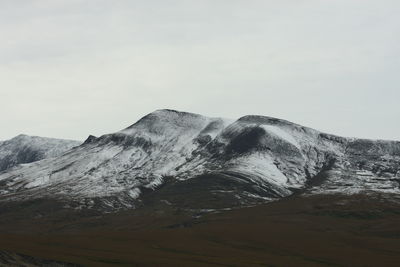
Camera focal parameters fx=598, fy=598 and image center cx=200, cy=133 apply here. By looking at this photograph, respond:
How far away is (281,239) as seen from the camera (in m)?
150

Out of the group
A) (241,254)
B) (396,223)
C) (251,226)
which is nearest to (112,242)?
(241,254)

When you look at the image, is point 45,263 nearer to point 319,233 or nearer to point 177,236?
point 177,236

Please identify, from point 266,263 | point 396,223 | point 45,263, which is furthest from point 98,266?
point 396,223

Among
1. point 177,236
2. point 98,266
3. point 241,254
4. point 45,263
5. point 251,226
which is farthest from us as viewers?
point 251,226

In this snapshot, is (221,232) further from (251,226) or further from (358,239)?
(358,239)

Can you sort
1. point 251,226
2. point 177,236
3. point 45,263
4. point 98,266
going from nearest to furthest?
point 45,263 → point 98,266 → point 177,236 → point 251,226

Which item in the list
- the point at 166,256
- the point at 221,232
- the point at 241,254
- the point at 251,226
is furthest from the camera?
the point at 251,226

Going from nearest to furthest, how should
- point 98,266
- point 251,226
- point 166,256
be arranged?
point 98,266 < point 166,256 < point 251,226

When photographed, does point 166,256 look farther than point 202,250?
No

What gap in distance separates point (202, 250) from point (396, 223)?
8797 centimetres

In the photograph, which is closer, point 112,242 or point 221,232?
point 112,242

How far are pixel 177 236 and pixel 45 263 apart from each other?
78.5 metres

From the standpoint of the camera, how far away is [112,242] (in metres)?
120

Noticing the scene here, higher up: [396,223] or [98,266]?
[98,266]
